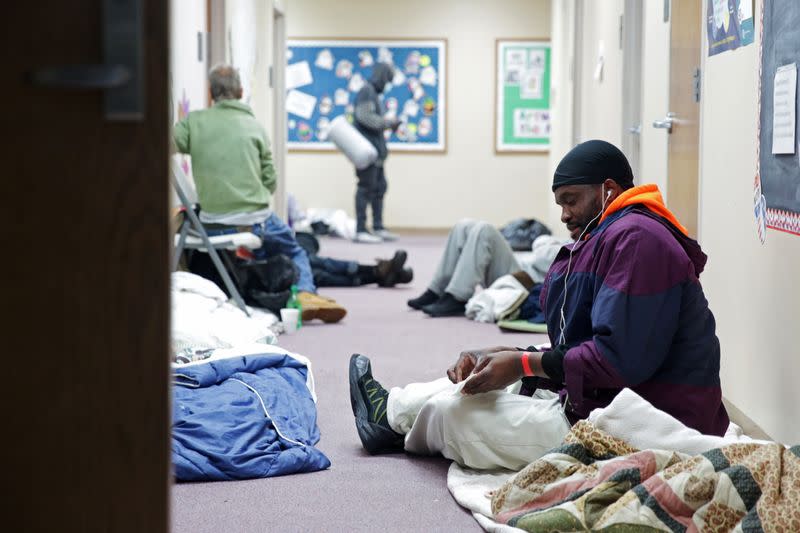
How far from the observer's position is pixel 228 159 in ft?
18.0

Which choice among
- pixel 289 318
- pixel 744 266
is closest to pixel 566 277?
pixel 744 266

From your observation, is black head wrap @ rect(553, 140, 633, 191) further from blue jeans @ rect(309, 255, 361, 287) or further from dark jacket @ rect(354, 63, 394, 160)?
dark jacket @ rect(354, 63, 394, 160)

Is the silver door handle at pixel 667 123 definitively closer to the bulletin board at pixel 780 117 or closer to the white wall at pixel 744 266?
the white wall at pixel 744 266

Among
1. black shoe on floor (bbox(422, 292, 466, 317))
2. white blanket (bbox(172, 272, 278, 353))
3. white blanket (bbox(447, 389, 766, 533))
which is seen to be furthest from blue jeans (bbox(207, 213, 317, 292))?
white blanket (bbox(447, 389, 766, 533))

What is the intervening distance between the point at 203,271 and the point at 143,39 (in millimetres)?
4432

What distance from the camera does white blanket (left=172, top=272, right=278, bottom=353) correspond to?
404cm

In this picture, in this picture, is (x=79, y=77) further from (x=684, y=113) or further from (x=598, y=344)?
(x=684, y=113)

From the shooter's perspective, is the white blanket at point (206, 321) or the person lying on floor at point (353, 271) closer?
the white blanket at point (206, 321)

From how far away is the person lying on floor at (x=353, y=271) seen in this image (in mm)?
7215

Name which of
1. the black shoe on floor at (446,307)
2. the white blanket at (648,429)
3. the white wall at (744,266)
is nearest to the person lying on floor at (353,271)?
the black shoe on floor at (446,307)

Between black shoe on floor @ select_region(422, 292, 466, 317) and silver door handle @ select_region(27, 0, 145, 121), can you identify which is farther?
black shoe on floor @ select_region(422, 292, 466, 317)

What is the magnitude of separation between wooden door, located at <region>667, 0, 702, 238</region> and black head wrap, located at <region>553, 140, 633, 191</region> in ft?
5.15

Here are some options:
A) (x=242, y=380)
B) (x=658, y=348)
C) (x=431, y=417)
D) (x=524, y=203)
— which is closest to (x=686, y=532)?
(x=658, y=348)

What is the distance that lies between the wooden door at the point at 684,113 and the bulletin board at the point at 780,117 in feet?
3.34
